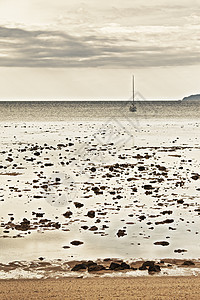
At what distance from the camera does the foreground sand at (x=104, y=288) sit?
12789 mm

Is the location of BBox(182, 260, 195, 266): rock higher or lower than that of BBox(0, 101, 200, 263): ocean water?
lower

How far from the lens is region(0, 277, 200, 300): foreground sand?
12.8 m

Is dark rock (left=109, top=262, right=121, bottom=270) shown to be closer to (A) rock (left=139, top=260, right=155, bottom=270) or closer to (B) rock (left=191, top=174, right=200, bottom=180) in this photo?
(A) rock (left=139, top=260, right=155, bottom=270)

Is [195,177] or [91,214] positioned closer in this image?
[91,214]

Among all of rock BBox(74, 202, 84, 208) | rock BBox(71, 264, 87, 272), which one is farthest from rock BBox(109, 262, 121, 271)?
rock BBox(74, 202, 84, 208)

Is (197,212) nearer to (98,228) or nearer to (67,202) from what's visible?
(98,228)

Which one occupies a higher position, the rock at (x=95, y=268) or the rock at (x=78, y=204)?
the rock at (x=78, y=204)

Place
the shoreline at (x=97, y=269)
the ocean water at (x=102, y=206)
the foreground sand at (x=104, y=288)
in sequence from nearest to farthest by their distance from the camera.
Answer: the foreground sand at (x=104, y=288) → the shoreline at (x=97, y=269) → the ocean water at (x=102, y=206)

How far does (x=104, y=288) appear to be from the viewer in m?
13.3

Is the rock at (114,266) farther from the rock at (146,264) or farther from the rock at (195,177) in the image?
the rock at (195,177)

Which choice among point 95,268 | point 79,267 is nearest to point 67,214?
point 79,267

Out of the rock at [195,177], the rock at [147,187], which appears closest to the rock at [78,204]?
the rock at [147,187]

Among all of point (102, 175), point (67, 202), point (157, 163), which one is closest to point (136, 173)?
point (102, 175)

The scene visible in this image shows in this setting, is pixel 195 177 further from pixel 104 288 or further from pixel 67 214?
pixel 104 288
